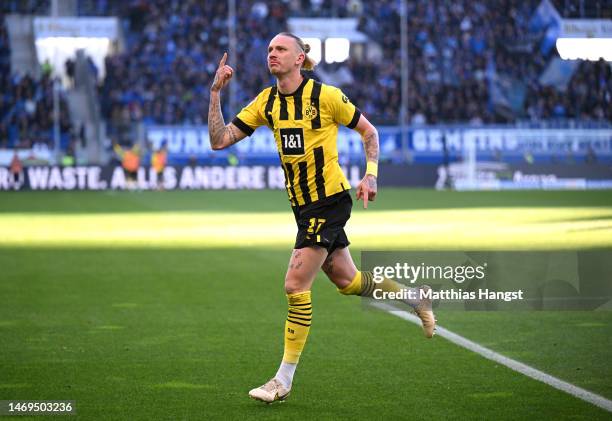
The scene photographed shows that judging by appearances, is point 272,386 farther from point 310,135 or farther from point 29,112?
point 29,112

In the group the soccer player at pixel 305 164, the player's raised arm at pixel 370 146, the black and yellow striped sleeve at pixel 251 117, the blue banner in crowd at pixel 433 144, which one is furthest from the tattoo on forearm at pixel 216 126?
the blue banner in crowd at pixel 433 144

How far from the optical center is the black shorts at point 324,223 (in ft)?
23.5

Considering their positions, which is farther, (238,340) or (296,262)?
(238,340)

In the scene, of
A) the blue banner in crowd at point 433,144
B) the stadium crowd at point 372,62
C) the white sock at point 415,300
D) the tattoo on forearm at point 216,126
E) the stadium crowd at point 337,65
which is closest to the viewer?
the tattoo on forearm at point 216,126

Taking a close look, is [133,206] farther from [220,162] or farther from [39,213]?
[220,162]

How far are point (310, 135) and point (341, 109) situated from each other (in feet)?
0.87

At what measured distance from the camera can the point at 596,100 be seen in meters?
41.0

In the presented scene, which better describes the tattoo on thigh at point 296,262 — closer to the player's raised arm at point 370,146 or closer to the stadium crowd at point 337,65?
the player's raised arm at point 370,146

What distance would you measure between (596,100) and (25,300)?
32.3 meters

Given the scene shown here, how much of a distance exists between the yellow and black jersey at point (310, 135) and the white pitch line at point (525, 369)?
2.00 metres

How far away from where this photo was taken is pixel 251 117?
751cm

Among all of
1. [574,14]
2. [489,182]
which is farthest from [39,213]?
[489,182]

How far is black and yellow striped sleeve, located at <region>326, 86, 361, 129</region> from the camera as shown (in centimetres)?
726

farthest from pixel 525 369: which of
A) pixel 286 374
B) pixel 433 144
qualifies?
pixel 433 144
